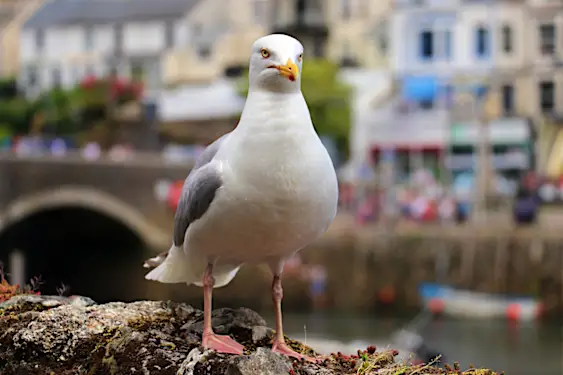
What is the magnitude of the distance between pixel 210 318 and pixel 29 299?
0.94 metres

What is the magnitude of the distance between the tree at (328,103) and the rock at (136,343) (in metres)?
31.6

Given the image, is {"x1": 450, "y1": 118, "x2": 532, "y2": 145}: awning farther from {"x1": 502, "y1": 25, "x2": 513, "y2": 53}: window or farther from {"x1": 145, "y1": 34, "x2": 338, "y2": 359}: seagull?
{"x1": 145, "y1": 34, "x2": 338, "y2": 359}: seagull

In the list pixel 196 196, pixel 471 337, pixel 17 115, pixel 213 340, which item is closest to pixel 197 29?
pixel 17 115

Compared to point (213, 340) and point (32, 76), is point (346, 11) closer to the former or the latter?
point (32, 76)

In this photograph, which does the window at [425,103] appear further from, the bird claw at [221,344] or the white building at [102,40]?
the bird claw at [221,344]

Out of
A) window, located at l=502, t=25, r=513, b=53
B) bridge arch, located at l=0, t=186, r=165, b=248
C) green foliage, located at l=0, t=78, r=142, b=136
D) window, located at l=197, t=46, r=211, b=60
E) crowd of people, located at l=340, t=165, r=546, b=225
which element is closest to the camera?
bridge arch, located at l=0, t=186, r=165, b=248

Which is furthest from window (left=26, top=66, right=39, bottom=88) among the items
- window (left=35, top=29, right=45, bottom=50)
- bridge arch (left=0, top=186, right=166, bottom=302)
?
bridge arch (left=0, top=186, right=166, bottom=302)

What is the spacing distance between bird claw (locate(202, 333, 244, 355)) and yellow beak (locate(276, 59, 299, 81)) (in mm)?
1245

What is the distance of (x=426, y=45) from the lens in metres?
37.3

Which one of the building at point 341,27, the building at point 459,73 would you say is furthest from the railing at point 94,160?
the building at point 341,27

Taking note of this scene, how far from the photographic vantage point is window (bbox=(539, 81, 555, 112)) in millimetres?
35969

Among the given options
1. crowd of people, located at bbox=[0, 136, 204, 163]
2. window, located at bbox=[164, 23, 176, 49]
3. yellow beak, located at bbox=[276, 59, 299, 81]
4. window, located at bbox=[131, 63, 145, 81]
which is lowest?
yellow beak, located at bbox=[276, 59, 299, 81]

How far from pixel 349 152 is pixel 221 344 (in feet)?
106

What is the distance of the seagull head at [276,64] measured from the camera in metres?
4.52
